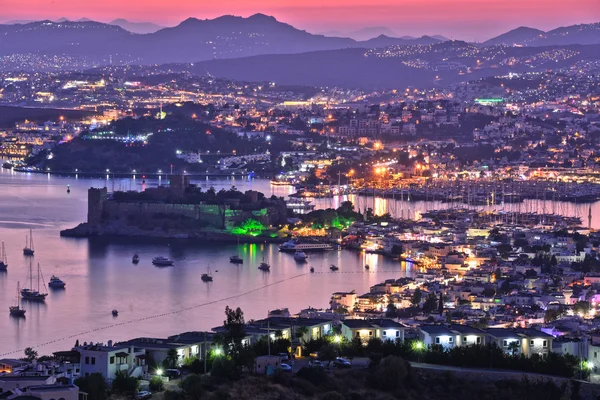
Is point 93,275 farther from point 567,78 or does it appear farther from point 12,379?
point 567,78

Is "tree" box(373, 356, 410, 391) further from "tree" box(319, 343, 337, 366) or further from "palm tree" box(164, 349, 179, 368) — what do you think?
"palm tree" box(164, 349, 179, 368)

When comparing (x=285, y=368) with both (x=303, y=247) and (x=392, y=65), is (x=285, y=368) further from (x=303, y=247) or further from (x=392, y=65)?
(x=392, y=65)

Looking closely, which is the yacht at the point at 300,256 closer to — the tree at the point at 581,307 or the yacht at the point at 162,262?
the yacht at the point at 162,262

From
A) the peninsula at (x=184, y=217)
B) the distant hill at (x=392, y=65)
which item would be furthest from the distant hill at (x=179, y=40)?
the peninsula at (x=184, y=217)

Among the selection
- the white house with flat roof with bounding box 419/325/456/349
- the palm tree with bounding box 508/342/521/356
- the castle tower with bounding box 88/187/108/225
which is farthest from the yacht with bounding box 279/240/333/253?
the palm tree with bounding box 508/342/521/356

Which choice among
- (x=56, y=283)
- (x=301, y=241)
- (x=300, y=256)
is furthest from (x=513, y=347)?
(x=301, y=241)

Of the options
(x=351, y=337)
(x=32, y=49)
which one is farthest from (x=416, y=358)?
(x=32, y=49)
